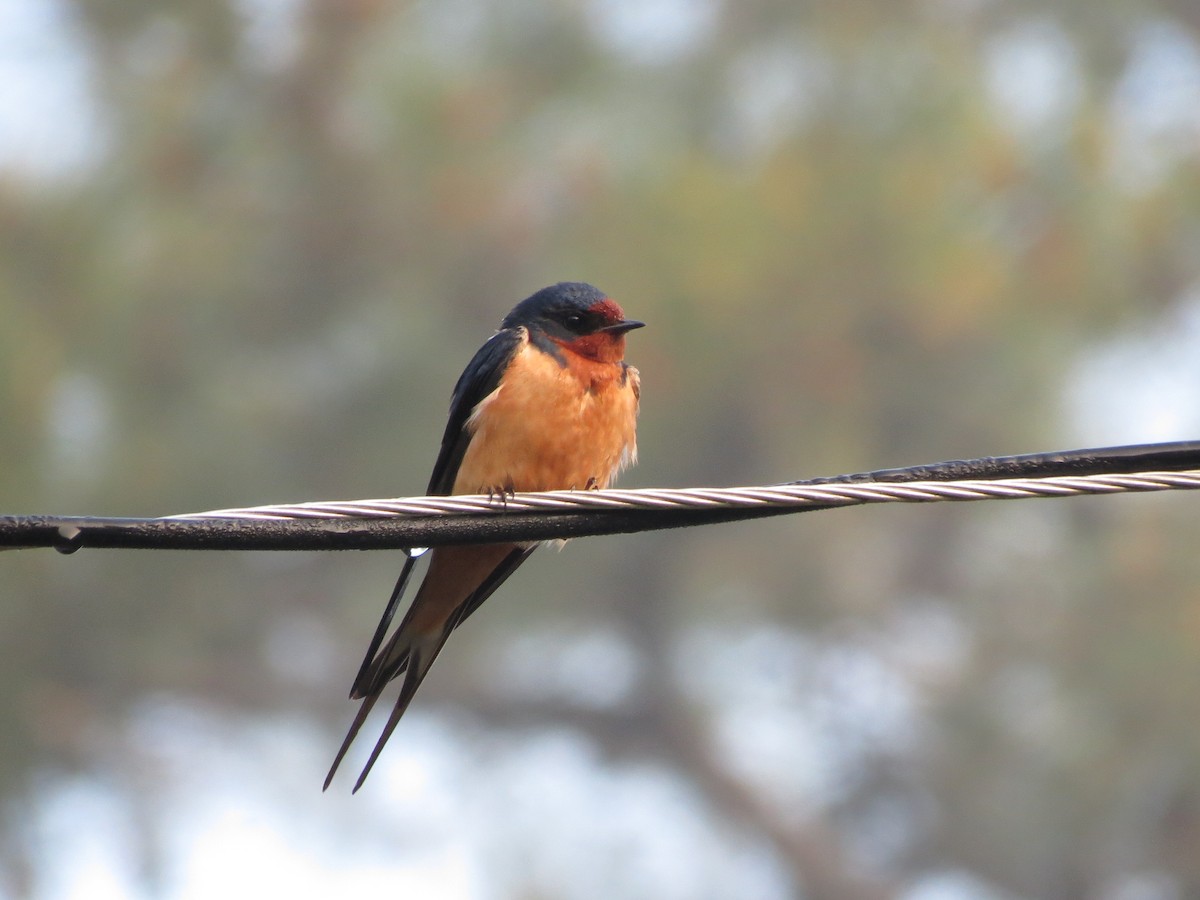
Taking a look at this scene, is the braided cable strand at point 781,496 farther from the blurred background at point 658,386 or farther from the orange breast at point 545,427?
the blurred background at point 658,386

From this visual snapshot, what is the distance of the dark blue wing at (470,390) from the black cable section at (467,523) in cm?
141

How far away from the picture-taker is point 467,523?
7.57ft

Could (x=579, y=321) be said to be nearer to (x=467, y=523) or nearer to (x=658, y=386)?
(x=467, y=523)

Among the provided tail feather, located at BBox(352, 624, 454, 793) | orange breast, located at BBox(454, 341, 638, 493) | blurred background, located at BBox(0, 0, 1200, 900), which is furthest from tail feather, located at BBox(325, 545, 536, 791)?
blurred background, located at BBox(0, 0, 1200, 900)

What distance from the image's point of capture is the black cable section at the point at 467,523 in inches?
79.3

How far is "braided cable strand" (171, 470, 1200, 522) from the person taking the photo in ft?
7.06

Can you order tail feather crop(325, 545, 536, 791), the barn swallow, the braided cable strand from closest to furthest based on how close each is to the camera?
the braided cable strand, tail feather crop(325, 545, 536, 791), the barn swallow

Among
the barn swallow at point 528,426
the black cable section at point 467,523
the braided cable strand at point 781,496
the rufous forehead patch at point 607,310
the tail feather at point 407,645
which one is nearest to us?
the black cable section at point 467,523

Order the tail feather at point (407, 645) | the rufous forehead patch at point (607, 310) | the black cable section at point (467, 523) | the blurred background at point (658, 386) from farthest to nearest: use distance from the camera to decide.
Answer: the blurred background at point (658, 386) → the rufous forehead patch at point (607, 310) → the tail feather at point (407, 645) → the black cable section at point (467, 523)

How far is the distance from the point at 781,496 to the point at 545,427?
4.80ft

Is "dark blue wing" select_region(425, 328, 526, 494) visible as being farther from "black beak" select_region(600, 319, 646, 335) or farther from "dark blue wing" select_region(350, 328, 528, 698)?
"black beak" select_region(600, 319, 646, 335)

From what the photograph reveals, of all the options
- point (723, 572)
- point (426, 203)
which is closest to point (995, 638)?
point (723, 572)

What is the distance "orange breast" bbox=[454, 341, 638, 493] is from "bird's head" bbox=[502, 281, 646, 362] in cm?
6

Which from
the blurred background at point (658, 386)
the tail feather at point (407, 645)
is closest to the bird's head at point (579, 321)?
the tail feather at point (407, 645)
